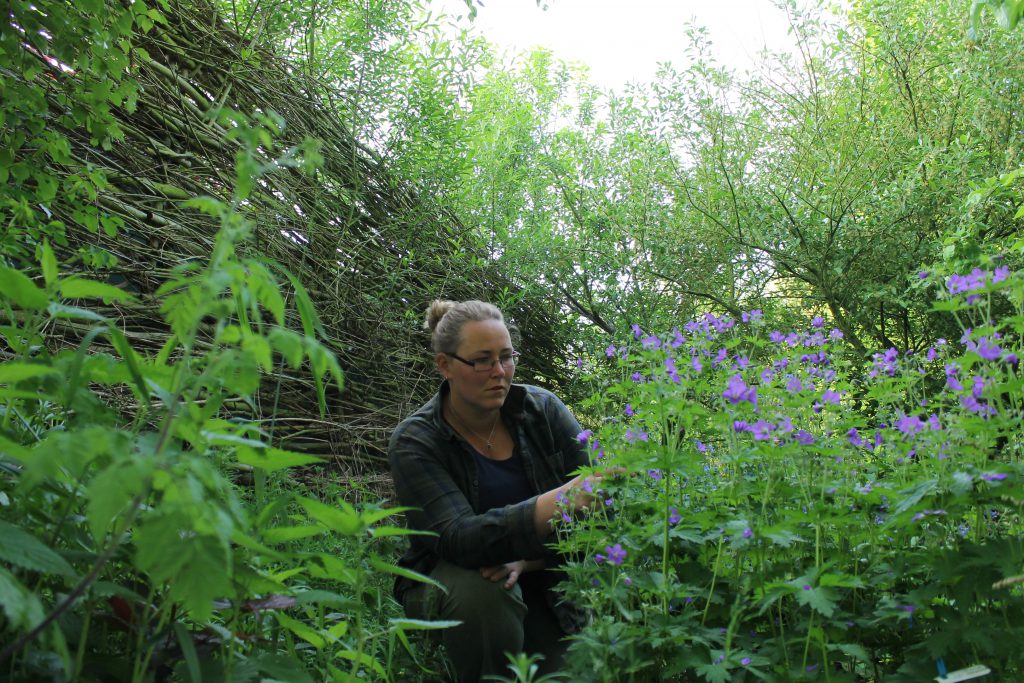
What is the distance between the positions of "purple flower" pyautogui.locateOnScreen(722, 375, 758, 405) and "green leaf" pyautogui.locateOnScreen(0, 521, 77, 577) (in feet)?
3.56

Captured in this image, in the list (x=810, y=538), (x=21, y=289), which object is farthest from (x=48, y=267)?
(x=810, y=538)

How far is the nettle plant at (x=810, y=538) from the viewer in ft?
4.34

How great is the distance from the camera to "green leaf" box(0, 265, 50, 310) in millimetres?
930

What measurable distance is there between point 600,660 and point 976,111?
13.8 ft

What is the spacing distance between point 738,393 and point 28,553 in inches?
45.1

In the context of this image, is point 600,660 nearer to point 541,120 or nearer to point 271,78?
point 271,78

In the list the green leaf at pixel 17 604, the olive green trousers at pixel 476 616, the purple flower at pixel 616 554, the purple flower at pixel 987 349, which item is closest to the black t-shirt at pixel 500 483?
the olive green trousers at pixel 476 616

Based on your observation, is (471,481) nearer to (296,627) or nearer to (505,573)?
(505,573)

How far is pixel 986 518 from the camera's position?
1.66 metres

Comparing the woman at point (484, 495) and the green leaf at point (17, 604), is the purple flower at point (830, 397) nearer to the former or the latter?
the woman at point (484, 495)

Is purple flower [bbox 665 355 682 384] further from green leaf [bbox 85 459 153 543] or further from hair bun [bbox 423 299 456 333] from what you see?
hair bun [bbox 423 299 456 333]

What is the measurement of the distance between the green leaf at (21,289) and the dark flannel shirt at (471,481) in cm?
147

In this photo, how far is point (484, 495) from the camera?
8.88 ft

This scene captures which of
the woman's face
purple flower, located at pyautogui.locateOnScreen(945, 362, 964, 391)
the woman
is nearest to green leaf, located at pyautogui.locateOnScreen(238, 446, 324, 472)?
purple flower, located at pyautogui.locateOnScreen(945, 362, 964, 391)
